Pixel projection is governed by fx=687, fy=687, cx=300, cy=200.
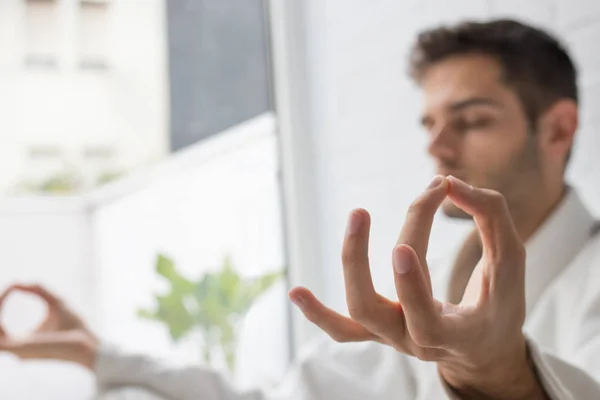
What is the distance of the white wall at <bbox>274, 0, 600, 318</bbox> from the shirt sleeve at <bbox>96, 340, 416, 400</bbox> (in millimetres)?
122

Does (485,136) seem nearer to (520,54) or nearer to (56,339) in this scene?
(520,54)

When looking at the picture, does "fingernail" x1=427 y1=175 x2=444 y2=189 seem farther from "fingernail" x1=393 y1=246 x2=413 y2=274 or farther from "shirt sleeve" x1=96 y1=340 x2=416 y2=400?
"shirt sleeve" x1=96 y1=340 x2=416 y2=400

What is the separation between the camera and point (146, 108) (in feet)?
5.41

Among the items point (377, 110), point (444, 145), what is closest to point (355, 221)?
point (444, 145)

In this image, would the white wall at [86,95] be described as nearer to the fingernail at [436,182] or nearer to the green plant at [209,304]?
the green plant at [209,304]

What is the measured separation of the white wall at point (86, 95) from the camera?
61.9 inches

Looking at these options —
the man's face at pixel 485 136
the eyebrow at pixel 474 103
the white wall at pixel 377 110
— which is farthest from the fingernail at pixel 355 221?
the white wall at pixel 377 110

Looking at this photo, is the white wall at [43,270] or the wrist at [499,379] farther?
the white wall at [43,270]

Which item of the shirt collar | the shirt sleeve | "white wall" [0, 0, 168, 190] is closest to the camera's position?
the shirt collar

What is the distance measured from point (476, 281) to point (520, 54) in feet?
1.75

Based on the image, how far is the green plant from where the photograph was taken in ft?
5.42

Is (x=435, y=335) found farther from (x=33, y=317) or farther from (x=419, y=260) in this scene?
(x=33, y=317)

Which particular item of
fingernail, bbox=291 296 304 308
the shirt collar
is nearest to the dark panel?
the shirt collar

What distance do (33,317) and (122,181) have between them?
1.27 feet
